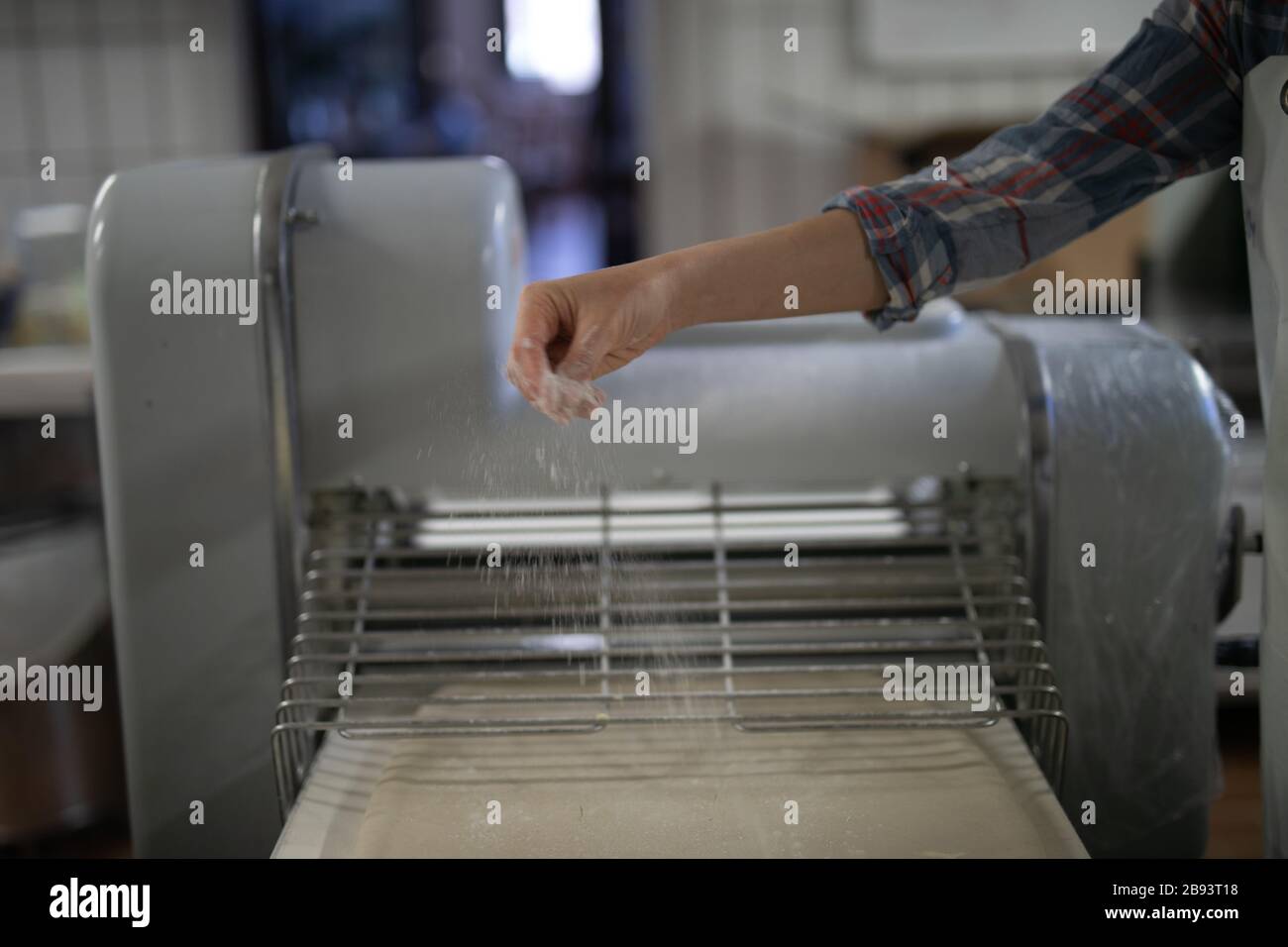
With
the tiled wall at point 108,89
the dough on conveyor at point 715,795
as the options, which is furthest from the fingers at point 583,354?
the tiled wall at point 108,89

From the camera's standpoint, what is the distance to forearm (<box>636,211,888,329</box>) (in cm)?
78

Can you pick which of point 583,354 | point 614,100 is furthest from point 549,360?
point 614,100

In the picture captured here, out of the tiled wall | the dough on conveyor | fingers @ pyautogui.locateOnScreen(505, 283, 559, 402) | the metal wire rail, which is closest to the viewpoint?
fingers @ pyautogui.locateOnScreen(505, 283, 559, 402)

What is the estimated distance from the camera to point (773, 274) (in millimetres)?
799

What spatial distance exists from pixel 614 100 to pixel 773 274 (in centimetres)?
300

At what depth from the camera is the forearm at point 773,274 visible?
776 mm

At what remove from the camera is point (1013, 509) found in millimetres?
1009

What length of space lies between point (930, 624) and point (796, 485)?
0.18 metres

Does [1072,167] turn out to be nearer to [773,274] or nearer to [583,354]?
[773,274]

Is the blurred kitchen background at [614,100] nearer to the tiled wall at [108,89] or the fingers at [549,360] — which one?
the tiled wall at [108,89]

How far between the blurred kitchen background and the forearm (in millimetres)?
2086

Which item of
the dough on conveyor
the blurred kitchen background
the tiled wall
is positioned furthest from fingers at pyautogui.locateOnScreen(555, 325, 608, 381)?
the tiled wall

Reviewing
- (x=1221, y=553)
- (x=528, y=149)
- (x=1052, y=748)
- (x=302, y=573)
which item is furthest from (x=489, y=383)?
(x=528, y=149)

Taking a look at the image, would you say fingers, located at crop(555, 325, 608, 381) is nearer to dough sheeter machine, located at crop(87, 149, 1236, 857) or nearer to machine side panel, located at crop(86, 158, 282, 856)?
dough sheeter machine, located at crop(87, 149, 1236, 857)
